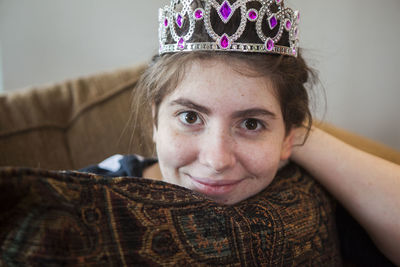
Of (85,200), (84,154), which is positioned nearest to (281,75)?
(85,200)

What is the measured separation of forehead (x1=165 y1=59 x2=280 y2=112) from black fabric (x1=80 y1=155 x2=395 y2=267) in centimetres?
30

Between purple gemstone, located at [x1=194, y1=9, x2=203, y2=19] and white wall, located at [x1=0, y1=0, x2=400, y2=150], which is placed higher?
purple gemstone, located at [x1=194, y1=9, x2=203, y2=19]

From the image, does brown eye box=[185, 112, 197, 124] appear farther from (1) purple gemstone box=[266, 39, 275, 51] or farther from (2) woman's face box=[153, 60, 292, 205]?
(1) purple gemstone box=[266, 39, 275, 51]

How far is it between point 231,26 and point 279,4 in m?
0.15

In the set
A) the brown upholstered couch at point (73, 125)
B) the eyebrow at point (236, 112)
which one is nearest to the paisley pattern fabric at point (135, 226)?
the eyebrow at point (236, 112)

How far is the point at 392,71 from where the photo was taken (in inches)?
84.7

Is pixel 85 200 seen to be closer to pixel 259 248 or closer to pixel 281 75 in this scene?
pixel 259 248

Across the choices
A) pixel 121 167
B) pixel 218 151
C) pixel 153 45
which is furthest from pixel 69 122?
pixel 153 45

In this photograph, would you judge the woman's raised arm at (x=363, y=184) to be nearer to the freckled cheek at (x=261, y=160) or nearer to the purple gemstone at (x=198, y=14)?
the freckled cheek at (x=261, y=160)

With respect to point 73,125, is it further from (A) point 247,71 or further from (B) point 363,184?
(B) point 363,184

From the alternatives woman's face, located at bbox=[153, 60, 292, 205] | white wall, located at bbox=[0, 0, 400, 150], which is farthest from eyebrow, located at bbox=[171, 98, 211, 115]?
white wall, located at bbox=[0, 0, 400, 150]

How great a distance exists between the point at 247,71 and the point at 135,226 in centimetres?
41

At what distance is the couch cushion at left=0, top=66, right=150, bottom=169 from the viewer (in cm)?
106

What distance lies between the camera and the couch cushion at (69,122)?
1.06 m
